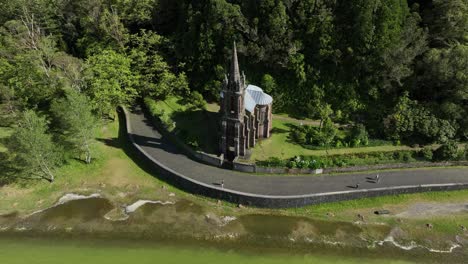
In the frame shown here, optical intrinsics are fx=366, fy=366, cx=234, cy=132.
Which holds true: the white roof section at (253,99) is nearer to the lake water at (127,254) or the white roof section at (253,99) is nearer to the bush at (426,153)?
the lake water at (127,254)

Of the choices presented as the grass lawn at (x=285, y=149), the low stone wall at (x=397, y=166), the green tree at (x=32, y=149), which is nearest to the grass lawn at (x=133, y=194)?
the green tree at (x=32, y=149)

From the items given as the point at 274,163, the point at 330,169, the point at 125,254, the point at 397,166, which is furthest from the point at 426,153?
the point at 125,254

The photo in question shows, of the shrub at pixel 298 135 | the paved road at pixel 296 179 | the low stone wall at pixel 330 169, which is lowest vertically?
the paved road at pixel 296 179

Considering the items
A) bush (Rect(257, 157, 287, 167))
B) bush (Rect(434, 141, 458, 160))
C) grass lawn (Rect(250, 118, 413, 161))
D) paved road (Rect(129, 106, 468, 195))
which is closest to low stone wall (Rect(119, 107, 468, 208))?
paved road (Rect(129, 106, 468, 195))

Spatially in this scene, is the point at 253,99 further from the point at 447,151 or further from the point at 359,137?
the point at 447,151

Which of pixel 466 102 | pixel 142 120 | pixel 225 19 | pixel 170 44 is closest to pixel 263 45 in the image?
pixel 225 19
